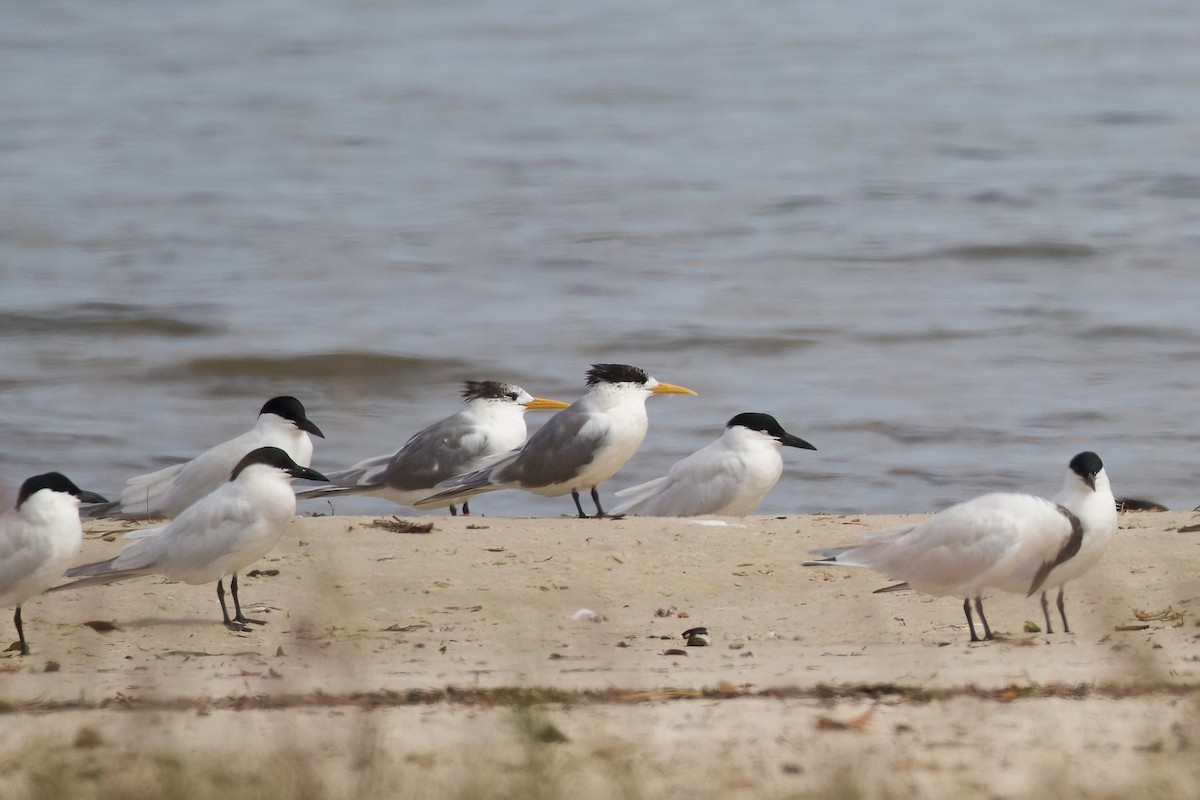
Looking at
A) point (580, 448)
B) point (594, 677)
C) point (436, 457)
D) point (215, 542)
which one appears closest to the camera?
point (594, 677)

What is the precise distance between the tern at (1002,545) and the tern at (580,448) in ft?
8.06

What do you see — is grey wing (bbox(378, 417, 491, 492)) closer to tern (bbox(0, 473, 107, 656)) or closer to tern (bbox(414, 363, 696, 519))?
tern (bbox(414, 363, 696, 519))

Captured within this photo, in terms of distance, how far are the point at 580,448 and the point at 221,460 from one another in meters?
1.79

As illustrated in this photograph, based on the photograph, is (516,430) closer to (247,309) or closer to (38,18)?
(247,309)

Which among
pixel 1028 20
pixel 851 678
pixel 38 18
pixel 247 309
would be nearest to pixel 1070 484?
pixel 851 678

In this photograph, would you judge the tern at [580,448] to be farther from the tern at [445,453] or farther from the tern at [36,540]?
the tern at [36,540]

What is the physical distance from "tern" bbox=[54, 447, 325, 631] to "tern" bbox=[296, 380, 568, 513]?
2343 millimetres

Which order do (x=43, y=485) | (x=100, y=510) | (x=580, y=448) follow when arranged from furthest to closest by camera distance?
1. (x=580, y=448)
2. (x=100, y=510)
3. (x=43, y=485)

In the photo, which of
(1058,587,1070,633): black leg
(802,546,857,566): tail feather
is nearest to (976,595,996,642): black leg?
(1058,587,1070,633): black leg

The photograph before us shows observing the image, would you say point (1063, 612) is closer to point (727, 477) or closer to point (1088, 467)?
point (1088, 467)

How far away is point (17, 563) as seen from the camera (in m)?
5.77

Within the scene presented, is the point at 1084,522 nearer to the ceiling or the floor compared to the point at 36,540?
nearer to the floor

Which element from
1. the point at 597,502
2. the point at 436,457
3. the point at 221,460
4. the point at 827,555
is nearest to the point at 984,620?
the point at 827,555

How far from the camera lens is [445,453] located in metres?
8.85
